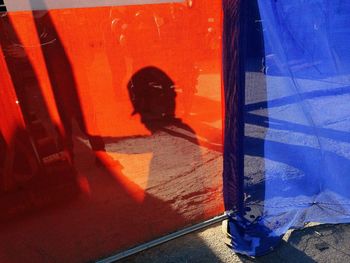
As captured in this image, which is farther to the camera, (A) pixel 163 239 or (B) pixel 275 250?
(A) pixel 163 239

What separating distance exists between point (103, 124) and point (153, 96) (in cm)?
38

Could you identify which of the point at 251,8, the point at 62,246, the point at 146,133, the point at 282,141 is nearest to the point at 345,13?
the point at 251,8

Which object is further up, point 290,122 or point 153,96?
point 153,96

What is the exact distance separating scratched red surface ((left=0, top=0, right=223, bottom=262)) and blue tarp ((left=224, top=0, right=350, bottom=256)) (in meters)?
0.27

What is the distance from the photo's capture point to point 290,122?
2496 mm

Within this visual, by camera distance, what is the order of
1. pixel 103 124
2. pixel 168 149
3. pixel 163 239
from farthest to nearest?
pixel 163 239
pixel 168 149
pixel 103 124

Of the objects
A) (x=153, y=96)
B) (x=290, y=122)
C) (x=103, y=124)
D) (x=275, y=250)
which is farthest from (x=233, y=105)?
(x=275, y=250)

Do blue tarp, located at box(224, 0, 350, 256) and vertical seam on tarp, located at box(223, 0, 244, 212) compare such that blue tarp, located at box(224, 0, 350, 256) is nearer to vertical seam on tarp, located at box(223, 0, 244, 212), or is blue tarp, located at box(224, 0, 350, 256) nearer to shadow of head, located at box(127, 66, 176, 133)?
vertical seam on tarp, located at box(223, 0, 244, 212)

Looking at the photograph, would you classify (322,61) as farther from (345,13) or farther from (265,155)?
(265,155)

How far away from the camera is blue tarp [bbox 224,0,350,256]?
7.56 feet

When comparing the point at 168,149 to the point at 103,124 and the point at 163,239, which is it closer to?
the point at 103,124


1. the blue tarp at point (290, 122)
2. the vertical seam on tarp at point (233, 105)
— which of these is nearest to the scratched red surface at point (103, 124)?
the vertical seam on tarp at point (233, 105)

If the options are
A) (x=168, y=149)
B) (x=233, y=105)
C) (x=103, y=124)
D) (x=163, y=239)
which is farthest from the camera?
(x=163, y=239)

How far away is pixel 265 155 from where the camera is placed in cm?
254
